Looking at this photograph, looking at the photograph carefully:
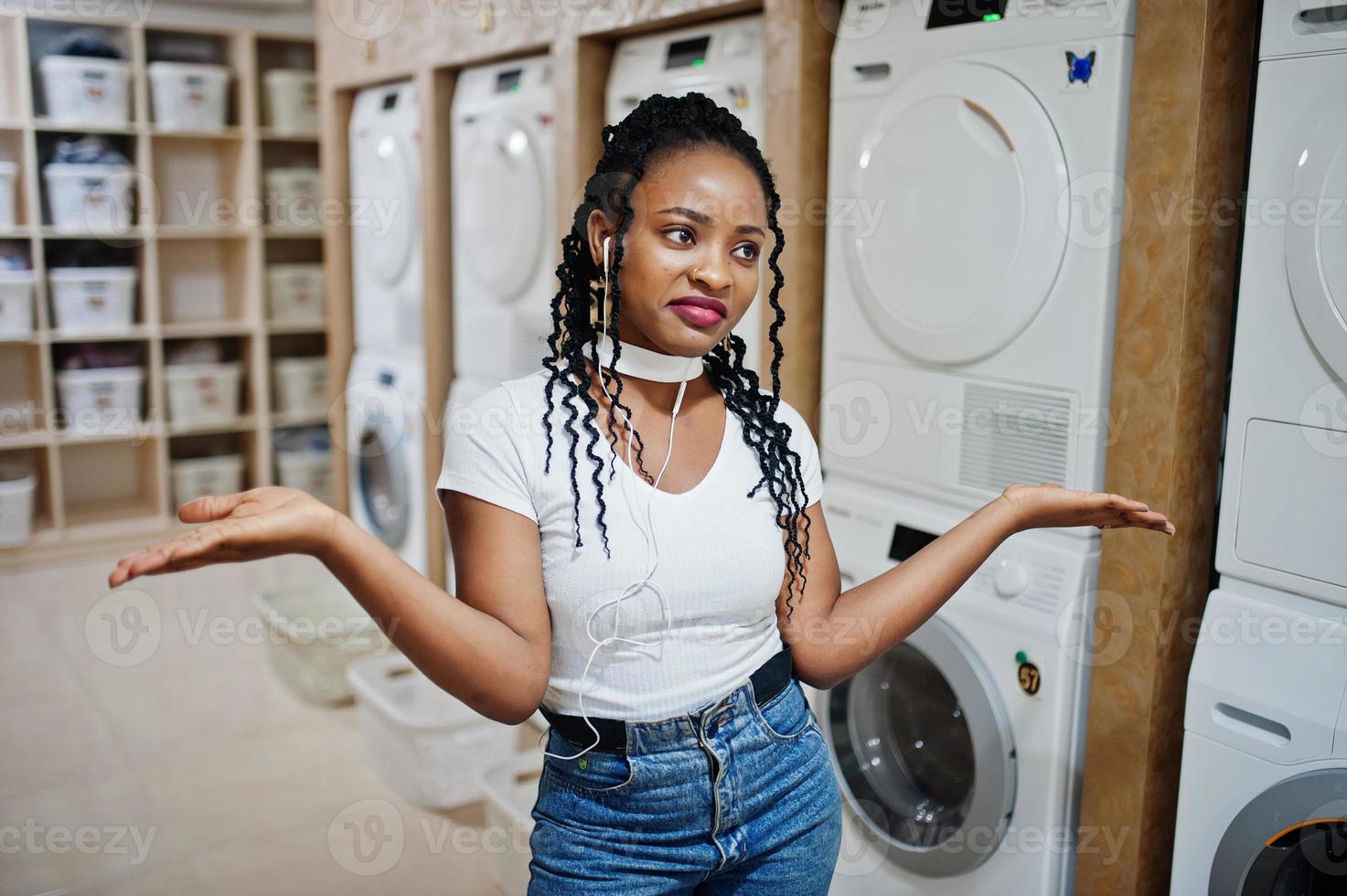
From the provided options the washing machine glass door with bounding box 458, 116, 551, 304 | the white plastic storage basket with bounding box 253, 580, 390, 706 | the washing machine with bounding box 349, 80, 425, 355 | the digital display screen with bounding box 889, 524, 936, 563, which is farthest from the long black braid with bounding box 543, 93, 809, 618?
the washing machine with bounding box 349, 80, 425, 355

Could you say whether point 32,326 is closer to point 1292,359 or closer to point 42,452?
point 42,452

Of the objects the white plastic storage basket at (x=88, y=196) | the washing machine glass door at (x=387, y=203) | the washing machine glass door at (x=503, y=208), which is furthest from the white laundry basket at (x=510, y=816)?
the white plastic storage basket at (x=88, y=196)

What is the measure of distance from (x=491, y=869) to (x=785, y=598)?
148 cm

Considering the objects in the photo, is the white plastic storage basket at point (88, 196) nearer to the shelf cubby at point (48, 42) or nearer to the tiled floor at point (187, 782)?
the shelf cubby at point (48, 42)

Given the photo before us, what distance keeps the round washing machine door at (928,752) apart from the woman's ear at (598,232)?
1.11m

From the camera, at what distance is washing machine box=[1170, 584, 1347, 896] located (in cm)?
152

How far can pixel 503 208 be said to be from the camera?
3211 millimetres

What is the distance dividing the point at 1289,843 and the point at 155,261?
456cm

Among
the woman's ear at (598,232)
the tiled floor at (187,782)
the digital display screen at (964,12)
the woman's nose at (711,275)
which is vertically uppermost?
the digital display screen at (964,12)

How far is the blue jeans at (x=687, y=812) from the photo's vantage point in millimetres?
1124

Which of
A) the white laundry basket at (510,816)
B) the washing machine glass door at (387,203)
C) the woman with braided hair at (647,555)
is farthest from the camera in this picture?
the washing machine glass door at (387,203)

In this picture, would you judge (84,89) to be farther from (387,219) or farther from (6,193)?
(387,219)

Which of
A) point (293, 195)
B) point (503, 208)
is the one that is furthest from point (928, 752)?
point (293, 195)

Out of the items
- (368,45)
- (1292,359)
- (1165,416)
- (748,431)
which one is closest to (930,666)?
(1165,416)
